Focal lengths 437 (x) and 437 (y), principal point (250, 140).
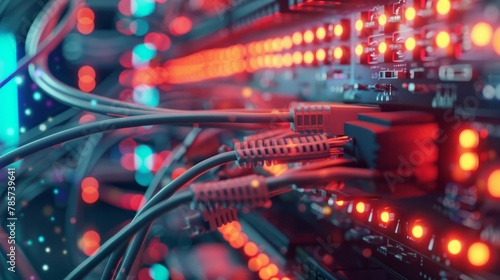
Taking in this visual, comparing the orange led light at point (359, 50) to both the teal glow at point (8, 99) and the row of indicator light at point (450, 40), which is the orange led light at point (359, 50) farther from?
the teal glow at point (8, 99)

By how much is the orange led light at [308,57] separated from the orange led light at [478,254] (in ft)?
1.18

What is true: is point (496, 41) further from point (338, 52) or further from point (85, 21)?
point (85, 21)

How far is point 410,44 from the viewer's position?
1.34 feet

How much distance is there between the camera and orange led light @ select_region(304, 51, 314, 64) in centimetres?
64

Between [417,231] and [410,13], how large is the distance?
206 mm

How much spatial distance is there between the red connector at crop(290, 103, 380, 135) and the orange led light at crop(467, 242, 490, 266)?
0.17 m

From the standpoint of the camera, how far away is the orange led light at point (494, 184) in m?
0.33

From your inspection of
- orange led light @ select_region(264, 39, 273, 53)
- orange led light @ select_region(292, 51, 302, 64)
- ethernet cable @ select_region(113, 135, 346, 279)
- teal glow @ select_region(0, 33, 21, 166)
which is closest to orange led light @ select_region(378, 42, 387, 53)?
ethernet cable @ select_region(113, 135, 346, 279)

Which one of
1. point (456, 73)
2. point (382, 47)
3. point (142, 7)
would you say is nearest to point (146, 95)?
point (142, 7)

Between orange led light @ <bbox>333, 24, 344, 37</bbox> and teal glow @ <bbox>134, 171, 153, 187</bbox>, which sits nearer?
orange led light @ <bbox>333, 24, 344, 37</bbox>

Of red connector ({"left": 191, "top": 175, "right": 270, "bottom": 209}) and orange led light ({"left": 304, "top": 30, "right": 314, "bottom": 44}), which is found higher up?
orange led light ({"left": 304, "top": 30, "right": 314, "bottom": 44})

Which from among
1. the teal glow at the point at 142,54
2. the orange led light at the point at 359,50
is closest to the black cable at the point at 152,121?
the orange led light at the point at 359,50

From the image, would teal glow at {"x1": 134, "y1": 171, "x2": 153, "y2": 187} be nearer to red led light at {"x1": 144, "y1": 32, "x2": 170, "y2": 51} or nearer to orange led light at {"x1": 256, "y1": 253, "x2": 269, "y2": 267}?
red led light at {"x1": 144, "y1": 32, "x2": 170, "y2": 51}

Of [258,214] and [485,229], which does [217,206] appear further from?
[258,214]
